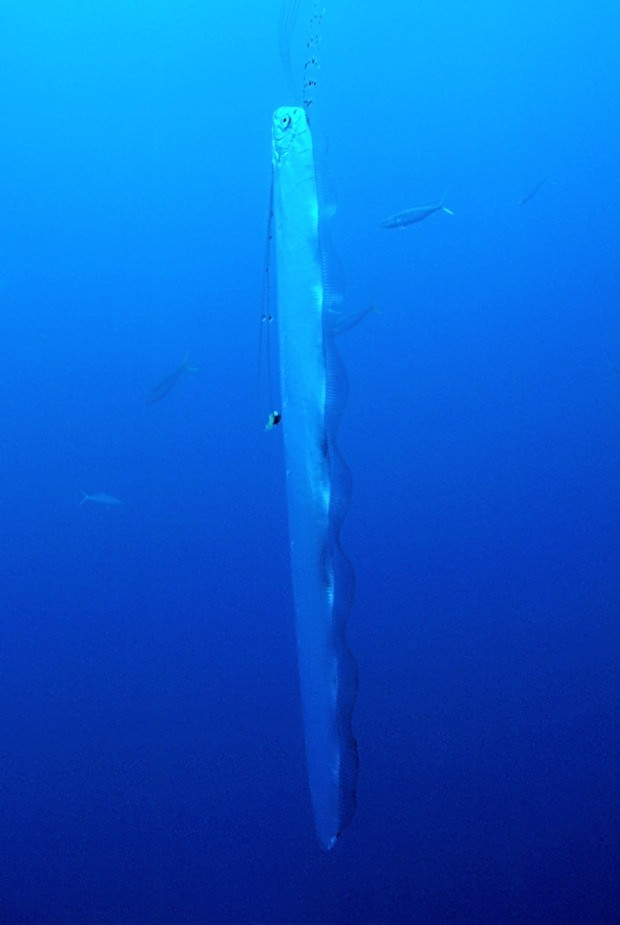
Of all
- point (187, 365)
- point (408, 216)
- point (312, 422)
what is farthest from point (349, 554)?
point (312, 422)

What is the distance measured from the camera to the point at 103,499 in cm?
341

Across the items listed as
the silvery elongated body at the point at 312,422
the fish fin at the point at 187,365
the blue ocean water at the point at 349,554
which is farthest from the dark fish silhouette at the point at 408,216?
the silvery elongated body at the point at 312,422

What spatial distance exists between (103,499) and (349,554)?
3.88 ft

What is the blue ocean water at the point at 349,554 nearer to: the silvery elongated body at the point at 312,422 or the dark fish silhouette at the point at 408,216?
the dark fish silhouette at the point at 408,216

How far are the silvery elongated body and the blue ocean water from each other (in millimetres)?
2351

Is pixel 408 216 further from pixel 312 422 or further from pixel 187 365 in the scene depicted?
pixel 312 422

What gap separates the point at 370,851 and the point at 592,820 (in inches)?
42.7

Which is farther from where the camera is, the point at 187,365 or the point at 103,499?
the point at 187,365

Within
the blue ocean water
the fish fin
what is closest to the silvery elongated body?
the fish fin

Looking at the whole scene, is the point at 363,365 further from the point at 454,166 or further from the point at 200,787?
the point at 200,787

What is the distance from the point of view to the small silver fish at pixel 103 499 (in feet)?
11.0

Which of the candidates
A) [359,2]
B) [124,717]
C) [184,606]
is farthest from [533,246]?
[124,717]

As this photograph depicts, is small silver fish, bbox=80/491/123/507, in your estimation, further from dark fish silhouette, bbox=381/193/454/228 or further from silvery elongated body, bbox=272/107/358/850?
silvery elongated body, bbox=272/107/358/850

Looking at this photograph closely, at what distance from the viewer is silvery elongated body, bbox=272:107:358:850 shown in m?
1.20
